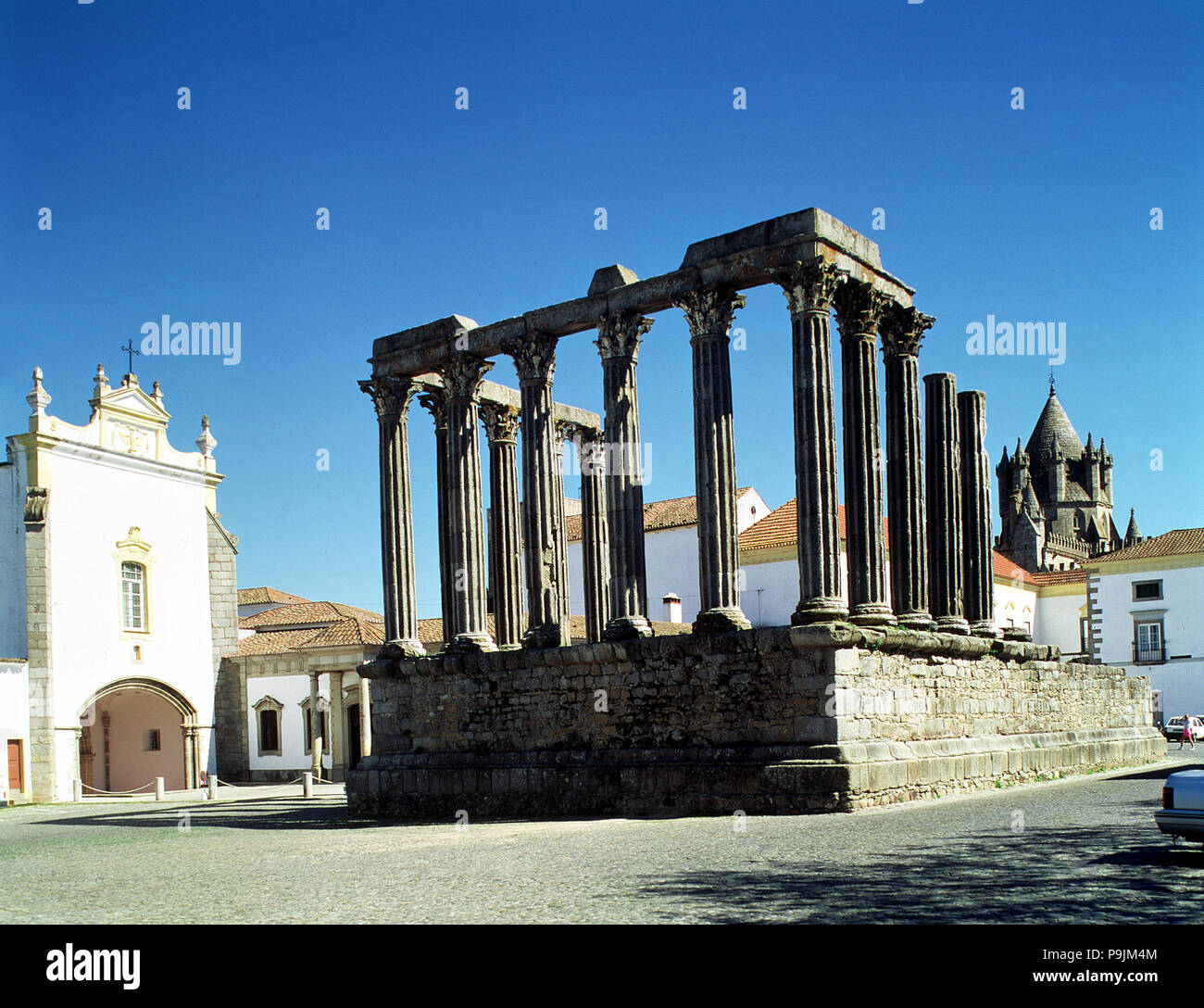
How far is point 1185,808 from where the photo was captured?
10.3 metres

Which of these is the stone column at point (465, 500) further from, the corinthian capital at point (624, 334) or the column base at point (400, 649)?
the corinthian capital at point (624, 334)

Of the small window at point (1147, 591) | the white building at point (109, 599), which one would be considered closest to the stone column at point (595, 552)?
the white building at point (109, 599)

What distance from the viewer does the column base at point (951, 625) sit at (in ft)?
69.9

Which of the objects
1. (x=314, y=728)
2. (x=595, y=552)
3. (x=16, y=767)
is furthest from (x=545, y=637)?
(x=314, y=728)

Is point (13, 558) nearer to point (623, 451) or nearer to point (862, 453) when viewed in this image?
point (623, 451)

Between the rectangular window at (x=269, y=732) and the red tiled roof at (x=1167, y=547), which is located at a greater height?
the red tiled roof at (x=1167, y=547)

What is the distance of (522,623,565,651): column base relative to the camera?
21.4 meters

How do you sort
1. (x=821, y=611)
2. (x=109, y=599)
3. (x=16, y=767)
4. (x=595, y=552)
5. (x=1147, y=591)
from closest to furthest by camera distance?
(x=821, y=611) → (x=595, y=552) → (x=16, y=767) → (x=109, y=599) → (x=1147, y=591)

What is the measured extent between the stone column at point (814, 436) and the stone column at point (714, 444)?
114cm

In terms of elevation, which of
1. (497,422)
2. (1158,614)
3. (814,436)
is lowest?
(1158,614)

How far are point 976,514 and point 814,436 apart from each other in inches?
250

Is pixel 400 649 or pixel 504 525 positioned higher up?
pixel 504 525

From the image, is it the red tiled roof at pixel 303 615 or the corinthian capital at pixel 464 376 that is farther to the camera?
the red tiled roof at pixel 303 615

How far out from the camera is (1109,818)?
14.3 meters
